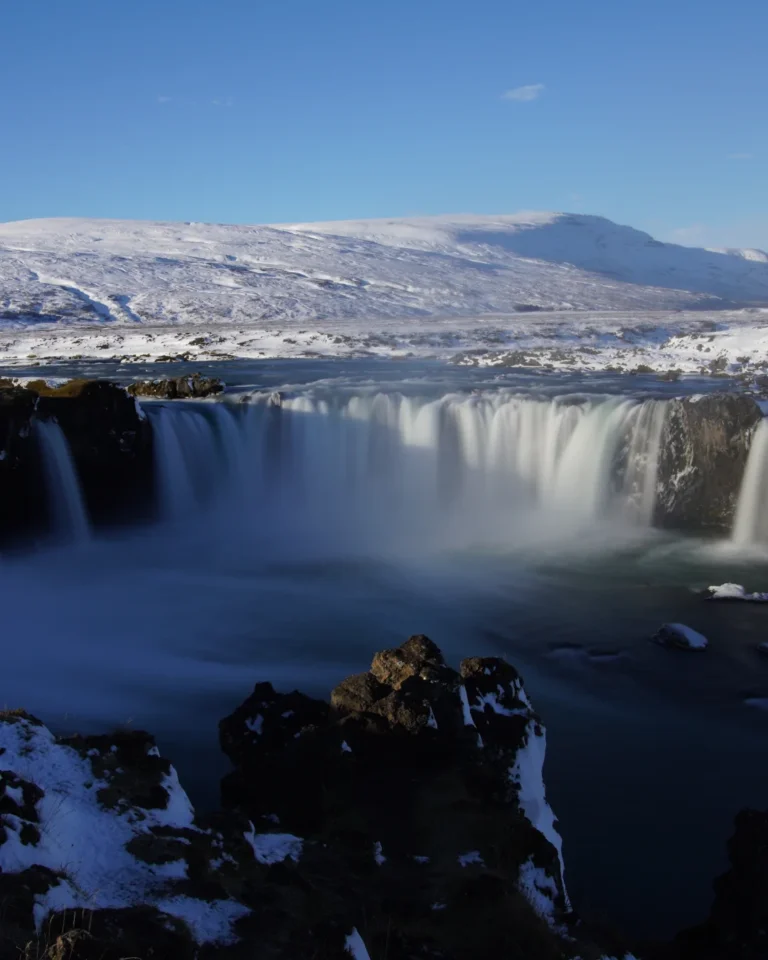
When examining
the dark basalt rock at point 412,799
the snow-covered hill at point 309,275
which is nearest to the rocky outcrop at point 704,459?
the dark basalt rock at point 412,799

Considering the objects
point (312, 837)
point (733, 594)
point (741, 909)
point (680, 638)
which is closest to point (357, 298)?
point (733, 594)

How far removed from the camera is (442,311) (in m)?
109

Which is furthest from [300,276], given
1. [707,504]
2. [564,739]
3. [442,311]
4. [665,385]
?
[564,739]

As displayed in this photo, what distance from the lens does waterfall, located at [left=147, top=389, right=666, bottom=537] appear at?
24.4 m

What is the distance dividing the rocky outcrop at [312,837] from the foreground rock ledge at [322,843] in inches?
0.7

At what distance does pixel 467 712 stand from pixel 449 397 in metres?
18.7

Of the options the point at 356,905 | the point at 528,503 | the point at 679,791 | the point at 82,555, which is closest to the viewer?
the point at 356,905

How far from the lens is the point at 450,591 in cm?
1909

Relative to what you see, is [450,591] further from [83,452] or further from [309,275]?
[309,275]

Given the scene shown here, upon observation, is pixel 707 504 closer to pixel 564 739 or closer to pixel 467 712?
pixel 564 739

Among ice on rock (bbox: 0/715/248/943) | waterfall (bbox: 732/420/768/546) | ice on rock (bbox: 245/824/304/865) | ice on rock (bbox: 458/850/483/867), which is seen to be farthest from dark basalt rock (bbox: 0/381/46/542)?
waterfall (bbox: 732/420/768/546)

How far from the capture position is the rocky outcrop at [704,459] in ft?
74.7

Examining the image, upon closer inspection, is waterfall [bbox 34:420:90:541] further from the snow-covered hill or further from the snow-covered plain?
the snow-covered hill

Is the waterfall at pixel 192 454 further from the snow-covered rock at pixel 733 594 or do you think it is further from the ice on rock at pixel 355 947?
the ice on rock at pixel 355 947
